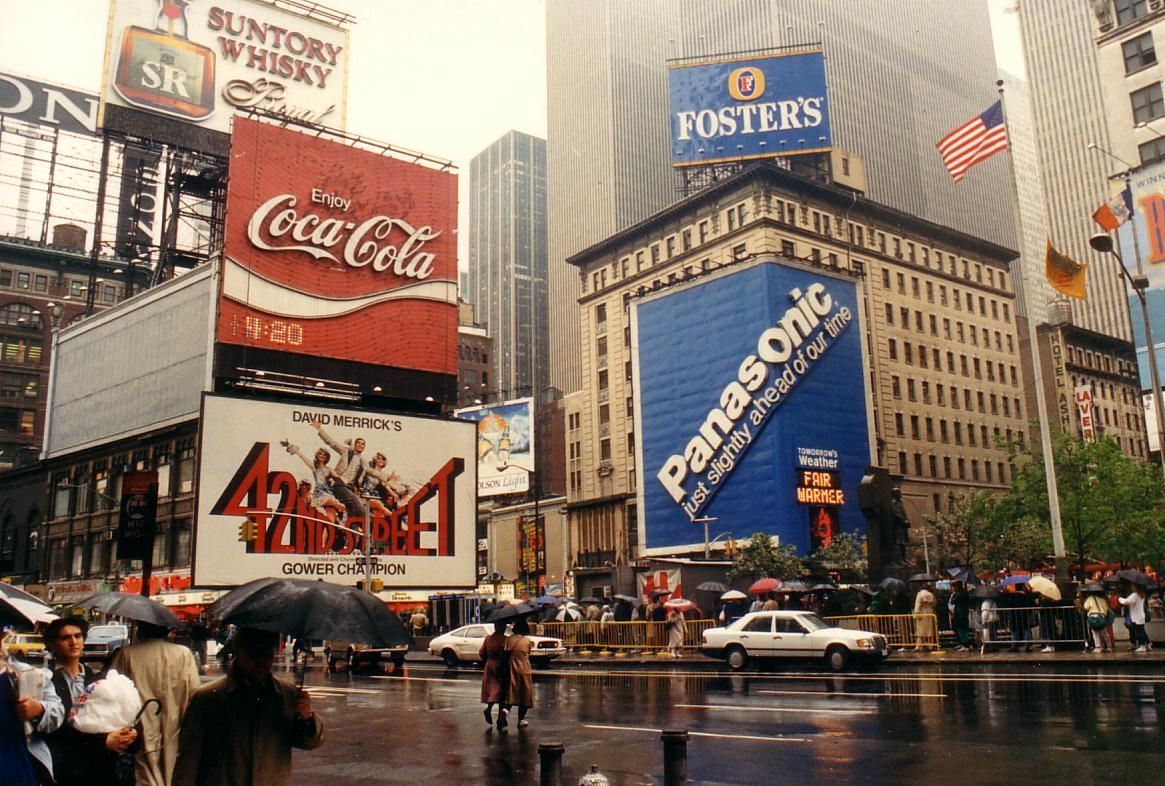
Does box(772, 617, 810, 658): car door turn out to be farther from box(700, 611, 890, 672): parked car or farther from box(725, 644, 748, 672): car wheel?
box(725, 644, 748, 672): car wheel

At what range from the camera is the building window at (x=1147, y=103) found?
195 ft

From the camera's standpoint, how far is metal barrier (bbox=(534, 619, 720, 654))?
35.4 metres

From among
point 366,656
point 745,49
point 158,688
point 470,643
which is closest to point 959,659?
point 470,643

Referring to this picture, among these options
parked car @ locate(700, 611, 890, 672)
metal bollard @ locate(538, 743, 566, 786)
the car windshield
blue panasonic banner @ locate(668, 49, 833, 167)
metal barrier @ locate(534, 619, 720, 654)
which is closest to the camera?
metal bollard @ locate(538, 743, 566, 786)

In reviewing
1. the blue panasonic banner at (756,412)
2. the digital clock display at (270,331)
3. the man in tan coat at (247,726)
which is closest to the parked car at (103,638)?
the digital clock display at (270,331)

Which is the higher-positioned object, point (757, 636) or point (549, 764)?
point (757, 636)

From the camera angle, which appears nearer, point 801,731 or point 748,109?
point 801,731

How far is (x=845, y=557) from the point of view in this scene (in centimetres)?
6359

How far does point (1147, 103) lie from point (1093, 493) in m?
25.8

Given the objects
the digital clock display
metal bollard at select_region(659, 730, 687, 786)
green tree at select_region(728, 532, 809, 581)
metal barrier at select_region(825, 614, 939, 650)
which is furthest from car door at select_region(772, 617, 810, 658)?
the digital clock display

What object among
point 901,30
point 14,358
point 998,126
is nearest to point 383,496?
point 998,126

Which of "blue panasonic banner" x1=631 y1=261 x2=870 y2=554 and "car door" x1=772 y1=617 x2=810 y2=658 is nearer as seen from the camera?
"car door" x1=772 y1=617 x2=810 y2=658

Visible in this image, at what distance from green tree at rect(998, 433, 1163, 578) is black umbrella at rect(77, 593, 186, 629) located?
45.7 meters

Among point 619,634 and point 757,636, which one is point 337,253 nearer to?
point 619,634
